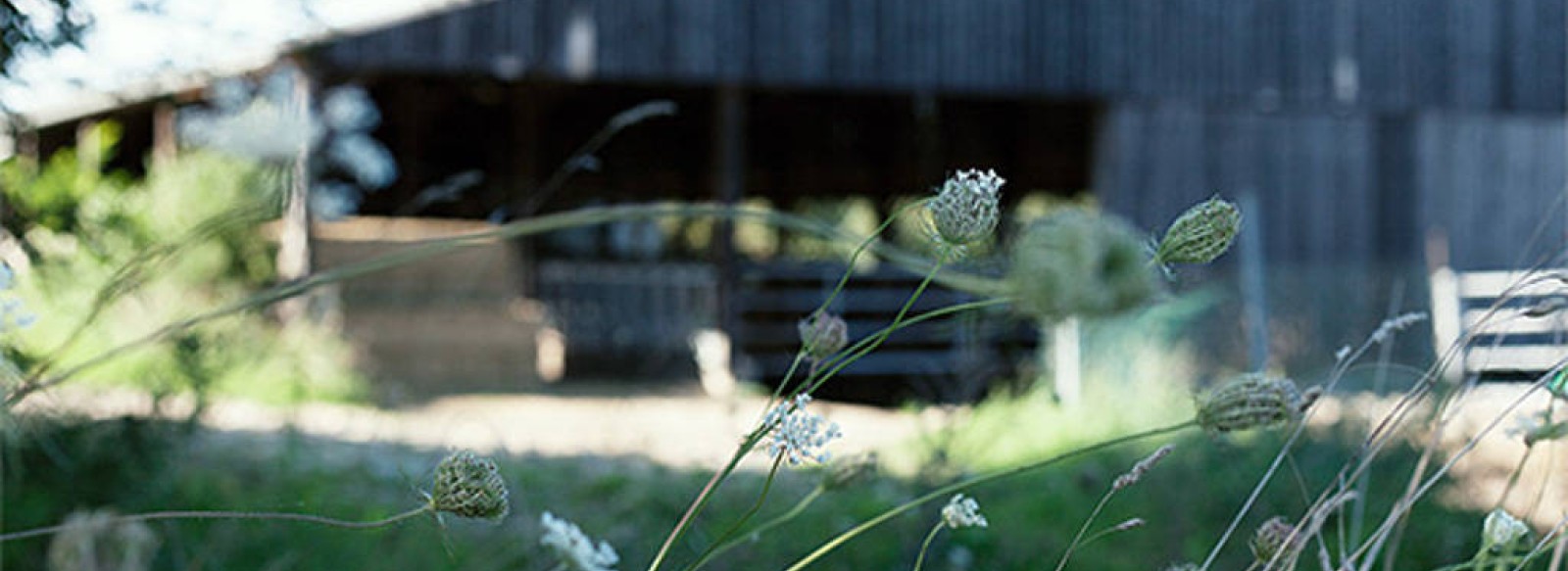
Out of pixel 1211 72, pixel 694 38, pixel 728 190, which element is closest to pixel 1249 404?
pixel 694 38

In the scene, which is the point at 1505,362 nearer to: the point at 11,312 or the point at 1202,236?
the point at 1202,236

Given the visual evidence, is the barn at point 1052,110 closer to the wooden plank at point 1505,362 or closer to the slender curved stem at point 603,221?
the wooden plank at point 1505,362

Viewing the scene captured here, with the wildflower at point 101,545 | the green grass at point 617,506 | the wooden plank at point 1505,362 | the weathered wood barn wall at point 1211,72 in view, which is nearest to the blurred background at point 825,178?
the weathered wood barn wall at point 1211,72

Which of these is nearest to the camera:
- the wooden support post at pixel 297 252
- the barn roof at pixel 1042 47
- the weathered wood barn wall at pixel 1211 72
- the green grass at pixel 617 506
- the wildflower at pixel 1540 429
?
the wildflower at pixel 1540 429

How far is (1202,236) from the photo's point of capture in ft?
1.97

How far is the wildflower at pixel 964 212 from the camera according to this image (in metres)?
0.62

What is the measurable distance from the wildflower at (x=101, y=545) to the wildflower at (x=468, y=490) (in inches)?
6.7

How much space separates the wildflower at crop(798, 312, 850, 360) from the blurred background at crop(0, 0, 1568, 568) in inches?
156

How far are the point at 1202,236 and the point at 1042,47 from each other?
35.5 feet

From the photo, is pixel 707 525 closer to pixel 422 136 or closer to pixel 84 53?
pixel 84 53

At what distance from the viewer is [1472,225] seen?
12766mm

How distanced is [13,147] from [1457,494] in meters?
3.18

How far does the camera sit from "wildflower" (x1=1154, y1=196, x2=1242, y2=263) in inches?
23.5

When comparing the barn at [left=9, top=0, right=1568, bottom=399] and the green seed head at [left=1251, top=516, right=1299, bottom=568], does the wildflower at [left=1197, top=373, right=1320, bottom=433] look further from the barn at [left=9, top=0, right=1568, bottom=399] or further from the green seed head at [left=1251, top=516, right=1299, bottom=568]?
the barn at [left=9, top=0, right=1568, bottom=399]
